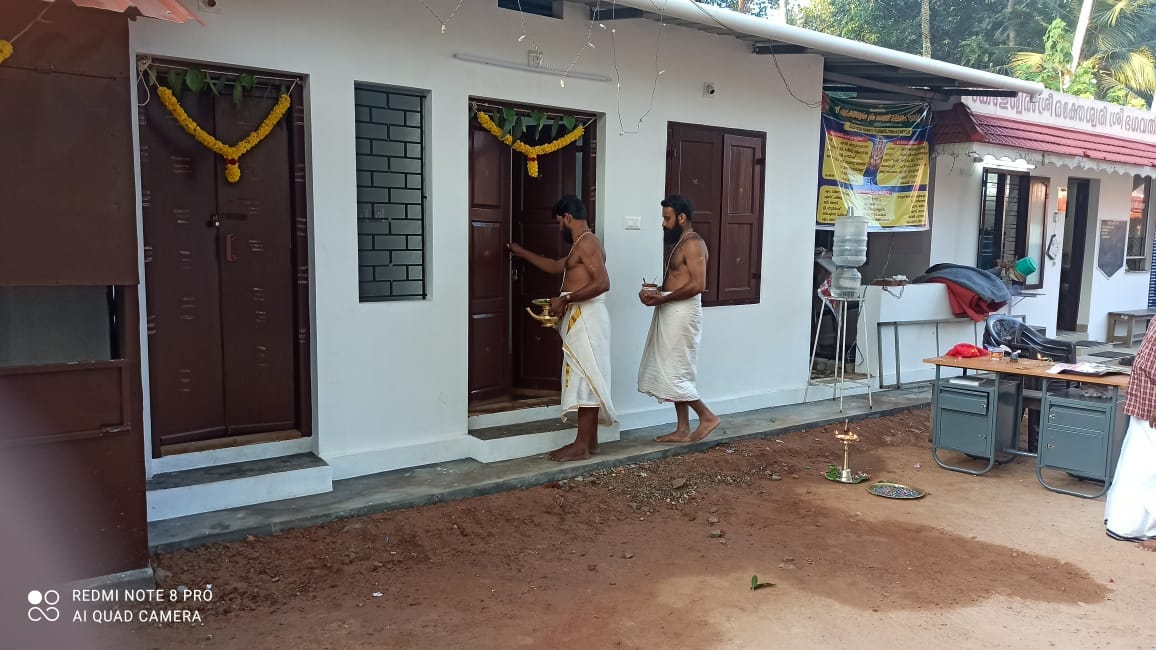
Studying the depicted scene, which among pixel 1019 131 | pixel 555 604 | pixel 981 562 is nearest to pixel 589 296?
pixel 555 604

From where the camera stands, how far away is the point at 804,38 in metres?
6.75

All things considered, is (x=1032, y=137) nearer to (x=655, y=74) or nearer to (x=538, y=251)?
(x=655, y=74)

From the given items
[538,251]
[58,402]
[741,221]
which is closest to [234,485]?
[58,402]

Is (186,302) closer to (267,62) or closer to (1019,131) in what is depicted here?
(267,62)

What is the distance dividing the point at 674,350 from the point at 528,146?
1959 millimetres

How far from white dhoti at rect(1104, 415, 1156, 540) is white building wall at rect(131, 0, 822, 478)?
3303 millimetres

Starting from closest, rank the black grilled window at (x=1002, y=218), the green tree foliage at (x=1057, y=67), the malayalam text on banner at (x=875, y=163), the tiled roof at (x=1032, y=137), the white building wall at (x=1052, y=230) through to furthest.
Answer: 1. the malayalam text on banner at (x=875, y=163)
2. the tiled roof at (x=1032, y=137)
3. the white building wall at (x=1052, y=230)
4. the black grilled window at (x=1002, y=218)
5. the green tree foliage at (x=1057, y=67)

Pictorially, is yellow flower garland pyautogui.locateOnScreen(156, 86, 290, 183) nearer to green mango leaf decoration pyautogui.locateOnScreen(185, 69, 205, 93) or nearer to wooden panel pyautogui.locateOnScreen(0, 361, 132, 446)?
green mango leaf decoration pyautogui.locateOnScreen(185, 69, 205, 93)

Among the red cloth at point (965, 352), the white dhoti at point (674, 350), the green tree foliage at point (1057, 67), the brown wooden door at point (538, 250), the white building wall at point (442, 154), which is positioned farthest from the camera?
the green tree foliage at point (1057, 67)

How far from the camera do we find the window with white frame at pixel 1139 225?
13234 mm

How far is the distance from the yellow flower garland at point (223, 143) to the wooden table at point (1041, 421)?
5073mm

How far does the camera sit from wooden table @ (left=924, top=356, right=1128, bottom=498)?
554 centimetres

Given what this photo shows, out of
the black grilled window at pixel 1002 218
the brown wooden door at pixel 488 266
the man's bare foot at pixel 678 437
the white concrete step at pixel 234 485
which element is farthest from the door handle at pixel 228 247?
the black grilled window at pixel 1002 218

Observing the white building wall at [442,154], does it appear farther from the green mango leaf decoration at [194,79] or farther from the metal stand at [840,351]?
the metal stand at [840,351]
